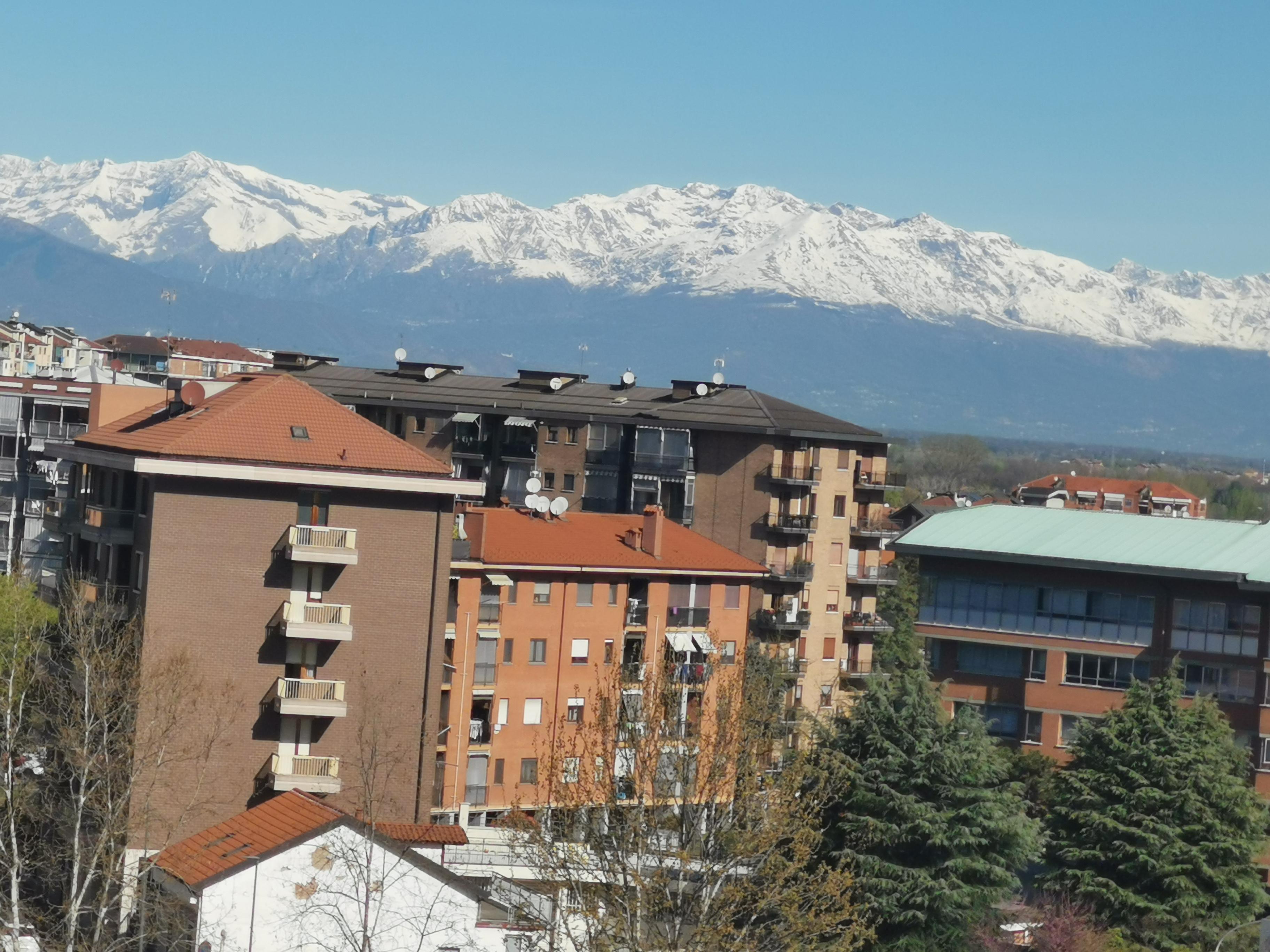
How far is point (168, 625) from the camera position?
45531mm

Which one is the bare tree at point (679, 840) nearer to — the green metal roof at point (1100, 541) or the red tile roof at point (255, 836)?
the red tile roof at point (255, 836)

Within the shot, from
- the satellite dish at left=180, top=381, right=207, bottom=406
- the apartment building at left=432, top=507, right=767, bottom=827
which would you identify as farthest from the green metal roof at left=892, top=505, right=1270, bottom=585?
the satellite dish at left=180, top=381, right=207, bottom=406

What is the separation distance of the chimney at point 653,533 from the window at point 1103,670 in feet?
45.4

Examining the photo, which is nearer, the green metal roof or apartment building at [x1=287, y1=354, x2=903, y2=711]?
the green metal roof

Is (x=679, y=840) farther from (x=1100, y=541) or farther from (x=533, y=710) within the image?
(x=1100, y=541)

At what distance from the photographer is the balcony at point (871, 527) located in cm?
7919

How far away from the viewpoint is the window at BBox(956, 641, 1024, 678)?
6669cm

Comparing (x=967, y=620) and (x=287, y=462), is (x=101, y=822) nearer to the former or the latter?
(x=287, y=462)

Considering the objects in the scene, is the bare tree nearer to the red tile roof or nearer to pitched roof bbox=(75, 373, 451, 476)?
the red tile roof

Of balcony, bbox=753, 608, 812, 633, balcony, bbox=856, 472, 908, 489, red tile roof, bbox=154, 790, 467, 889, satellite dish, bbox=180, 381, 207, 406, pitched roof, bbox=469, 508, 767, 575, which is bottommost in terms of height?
red tile roof, bbox=154, 790, 467, 889

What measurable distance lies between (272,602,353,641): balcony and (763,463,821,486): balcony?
31504mm

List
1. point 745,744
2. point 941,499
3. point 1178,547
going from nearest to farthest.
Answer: point 745,744 → point 1178,547 → point 941,499

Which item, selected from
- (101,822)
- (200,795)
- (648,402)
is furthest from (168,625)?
(648,402)

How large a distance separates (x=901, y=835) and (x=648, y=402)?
41.1 meters
